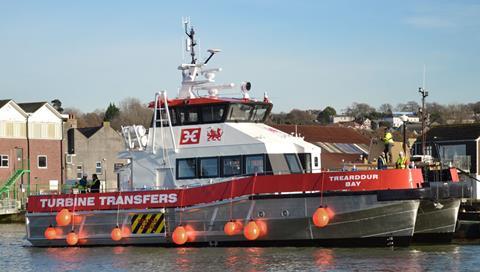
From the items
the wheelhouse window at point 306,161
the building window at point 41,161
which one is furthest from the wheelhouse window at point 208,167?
the building window at point 41,161

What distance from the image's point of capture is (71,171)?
5816 centimetres

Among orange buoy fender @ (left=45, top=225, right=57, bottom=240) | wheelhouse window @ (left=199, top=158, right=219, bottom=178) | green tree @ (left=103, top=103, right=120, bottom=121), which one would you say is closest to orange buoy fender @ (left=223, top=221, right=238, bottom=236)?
wheelhouse window @ (left=199, top=158, right=219, bottom=178)

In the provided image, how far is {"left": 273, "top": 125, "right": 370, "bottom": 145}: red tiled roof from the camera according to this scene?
57.4 meters

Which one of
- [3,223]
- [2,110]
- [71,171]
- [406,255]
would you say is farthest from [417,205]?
[71,171]

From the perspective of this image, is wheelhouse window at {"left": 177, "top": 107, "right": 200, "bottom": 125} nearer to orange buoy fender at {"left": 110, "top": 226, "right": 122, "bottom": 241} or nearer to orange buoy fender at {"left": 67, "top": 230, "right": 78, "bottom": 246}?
orange buoy fender at {"left": 110, "top": 226, "right": 122, "bottom": 241}

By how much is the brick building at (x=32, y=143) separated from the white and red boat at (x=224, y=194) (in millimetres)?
26716

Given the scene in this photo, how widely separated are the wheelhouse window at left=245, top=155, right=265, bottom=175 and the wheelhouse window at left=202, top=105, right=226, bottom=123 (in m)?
1.57

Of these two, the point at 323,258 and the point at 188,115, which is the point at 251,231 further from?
the point at 188,115

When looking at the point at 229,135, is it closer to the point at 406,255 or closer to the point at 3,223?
the point at 406,255

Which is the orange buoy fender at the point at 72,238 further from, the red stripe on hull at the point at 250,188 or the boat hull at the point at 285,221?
the boat hull at the point at 285,221

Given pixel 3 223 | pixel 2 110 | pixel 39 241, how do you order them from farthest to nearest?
pixel 2 110 → pixel 3 223 → pixel 39 241

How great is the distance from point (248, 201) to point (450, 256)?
5156 millimetres

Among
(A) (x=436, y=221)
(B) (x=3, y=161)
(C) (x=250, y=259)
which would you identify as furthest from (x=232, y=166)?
(B) (x=3, y=161)

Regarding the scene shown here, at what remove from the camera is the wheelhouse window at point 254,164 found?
76.8 ft
